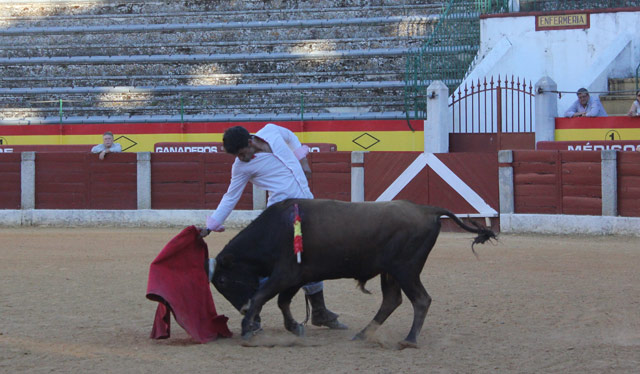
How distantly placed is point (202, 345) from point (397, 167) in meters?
7.19

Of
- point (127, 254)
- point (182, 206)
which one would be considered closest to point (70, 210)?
point (182, 206)

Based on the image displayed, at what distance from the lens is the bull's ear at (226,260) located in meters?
5.60

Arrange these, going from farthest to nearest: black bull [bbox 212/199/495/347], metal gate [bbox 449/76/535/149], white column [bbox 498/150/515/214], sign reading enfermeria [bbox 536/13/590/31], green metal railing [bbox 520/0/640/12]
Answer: green metal railing [bbox 520/0/640/12] < sign reading enfermeria [bbox 536/13/590/31] < metal gate [bbox 449/76/535/149] < white column [bbox 498/150/515/214] < black bull [bbox 212/199/495/347]

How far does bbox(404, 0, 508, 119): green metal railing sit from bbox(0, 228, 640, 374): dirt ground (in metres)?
7.04

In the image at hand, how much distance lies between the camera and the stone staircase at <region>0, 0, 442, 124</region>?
18.1 meters

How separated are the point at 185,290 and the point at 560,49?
1270 centimetres

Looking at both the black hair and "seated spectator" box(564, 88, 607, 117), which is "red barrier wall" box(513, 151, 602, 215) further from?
the black hair

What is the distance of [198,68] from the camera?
63.6ft

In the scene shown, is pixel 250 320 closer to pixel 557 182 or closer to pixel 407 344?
pixel 407 344

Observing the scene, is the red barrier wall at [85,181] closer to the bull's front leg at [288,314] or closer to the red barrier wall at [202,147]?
the red barrier wall at [202,147]

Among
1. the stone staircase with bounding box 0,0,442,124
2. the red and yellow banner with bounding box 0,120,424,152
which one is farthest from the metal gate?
the stone staircase with bounding box 0,0,442,124

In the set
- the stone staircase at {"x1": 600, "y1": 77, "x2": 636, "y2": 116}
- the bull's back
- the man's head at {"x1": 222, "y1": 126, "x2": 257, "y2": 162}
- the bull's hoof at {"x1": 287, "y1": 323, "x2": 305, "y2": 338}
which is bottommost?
the bull's hoof at {"x1": 287, "y1": 323, "x2": 305, "y2": 338}

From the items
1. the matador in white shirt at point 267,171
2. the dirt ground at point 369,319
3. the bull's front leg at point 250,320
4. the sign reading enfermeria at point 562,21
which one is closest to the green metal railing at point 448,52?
the sign reading enfermeria at point 562,21

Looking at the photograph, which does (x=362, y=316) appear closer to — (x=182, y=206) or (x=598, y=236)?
(x=598, y=236)
